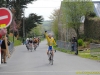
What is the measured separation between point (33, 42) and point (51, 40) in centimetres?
1979

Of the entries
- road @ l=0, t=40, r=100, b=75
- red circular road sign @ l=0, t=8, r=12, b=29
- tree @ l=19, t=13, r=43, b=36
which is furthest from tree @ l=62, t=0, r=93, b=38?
red circular road sign @ l=0, t=8, r=12, b=29

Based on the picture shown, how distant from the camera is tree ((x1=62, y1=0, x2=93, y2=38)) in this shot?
5044 centimetres

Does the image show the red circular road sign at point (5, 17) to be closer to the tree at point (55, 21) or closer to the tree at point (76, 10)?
the tree at point (76, 10)

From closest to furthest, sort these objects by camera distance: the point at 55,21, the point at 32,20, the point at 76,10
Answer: the point at 76,10, the point at 32,20, the point at 55,21

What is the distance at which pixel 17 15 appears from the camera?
2837 inches

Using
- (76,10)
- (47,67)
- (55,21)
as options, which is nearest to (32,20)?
(55,21)

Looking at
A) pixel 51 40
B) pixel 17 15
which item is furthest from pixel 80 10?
pixel 51 40

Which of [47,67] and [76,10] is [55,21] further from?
[47,67]

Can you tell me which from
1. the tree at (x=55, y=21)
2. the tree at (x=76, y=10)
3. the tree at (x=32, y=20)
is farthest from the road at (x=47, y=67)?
the tree at (x=55, y=21)

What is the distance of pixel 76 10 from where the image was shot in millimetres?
50531

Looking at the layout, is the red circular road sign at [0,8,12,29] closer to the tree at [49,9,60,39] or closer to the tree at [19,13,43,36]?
the tree at [19,13,43,36]

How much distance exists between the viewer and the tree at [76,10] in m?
50.4

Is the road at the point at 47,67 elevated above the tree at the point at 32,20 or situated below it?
below

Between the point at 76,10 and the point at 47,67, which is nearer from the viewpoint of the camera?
the point at 47,67
